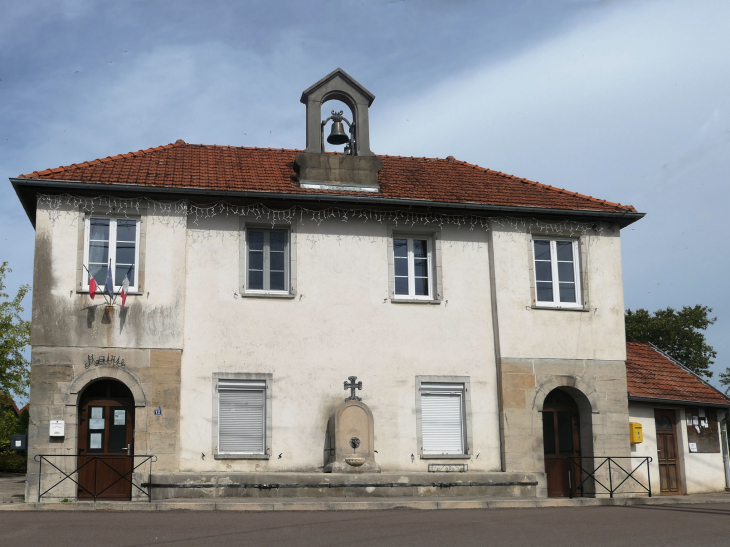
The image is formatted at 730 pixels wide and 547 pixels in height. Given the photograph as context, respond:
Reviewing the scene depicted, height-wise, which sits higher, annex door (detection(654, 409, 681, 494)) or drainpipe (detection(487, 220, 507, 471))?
drainpipe (detection(487, 220, 507, 471))

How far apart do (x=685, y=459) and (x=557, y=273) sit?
5.99 meters

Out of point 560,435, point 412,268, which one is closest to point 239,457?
point 412,268

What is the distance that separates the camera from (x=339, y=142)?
19297 mm

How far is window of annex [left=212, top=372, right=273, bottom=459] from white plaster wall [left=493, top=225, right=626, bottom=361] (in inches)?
195

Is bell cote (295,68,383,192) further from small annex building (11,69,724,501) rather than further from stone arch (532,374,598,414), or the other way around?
stone arch (532,374,598,414)

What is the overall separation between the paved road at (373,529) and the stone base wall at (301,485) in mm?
1858

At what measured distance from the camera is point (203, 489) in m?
15.8

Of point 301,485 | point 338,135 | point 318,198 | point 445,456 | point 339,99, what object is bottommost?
point 301,485

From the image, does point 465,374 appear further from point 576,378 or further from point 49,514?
point 49,514

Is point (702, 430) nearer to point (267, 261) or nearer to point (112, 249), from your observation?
point (267, 261)

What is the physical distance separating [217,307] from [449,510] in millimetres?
5882

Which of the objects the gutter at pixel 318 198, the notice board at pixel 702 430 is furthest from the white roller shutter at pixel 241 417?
the notice board at pixel 702 430

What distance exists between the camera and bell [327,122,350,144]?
63.2 ft

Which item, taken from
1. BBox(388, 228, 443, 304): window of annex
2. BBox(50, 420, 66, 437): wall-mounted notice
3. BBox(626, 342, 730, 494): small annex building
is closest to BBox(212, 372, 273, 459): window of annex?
BBox(50, 420, 66, 437): wall-mounted notice
